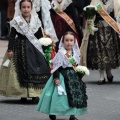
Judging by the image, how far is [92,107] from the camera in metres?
10.9

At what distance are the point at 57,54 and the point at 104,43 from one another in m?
4.35

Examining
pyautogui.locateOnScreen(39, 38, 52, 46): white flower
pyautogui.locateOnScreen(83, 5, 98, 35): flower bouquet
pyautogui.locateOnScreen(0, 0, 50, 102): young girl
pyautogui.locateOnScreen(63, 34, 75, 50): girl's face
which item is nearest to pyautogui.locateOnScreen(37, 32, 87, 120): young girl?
pyautogui.locateOnScreen(63, 34, 75, 50): girl's face

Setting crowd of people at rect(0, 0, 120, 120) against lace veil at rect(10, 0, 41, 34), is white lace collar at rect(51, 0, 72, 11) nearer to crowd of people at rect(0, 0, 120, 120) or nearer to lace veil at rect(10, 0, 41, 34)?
crowd of people at rect(0, 0, 120, 120)

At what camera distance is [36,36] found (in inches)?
A: 443

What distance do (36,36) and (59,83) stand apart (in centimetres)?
197

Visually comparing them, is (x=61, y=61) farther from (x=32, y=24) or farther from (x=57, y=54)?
(x=32, y=24)

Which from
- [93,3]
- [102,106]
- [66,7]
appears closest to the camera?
[102,106]

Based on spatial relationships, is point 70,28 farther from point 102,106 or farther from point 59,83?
point 59,83

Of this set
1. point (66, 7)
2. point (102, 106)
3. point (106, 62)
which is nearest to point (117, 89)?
point (106, 62)

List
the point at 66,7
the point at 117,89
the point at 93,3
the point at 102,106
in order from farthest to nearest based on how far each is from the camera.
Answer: the point at 66,7 → the point at 93,3 → the point at 117,89 → the point at 102,106

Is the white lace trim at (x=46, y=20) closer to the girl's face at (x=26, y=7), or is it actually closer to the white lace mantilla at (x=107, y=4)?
the girl's face at (x=26, y=7)

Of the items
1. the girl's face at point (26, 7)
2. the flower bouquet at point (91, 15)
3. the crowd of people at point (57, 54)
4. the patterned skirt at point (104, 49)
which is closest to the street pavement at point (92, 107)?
the crowd of people at point (57, 54)

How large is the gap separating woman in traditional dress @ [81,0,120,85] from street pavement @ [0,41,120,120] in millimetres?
601

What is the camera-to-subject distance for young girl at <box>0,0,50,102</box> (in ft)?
36.3
